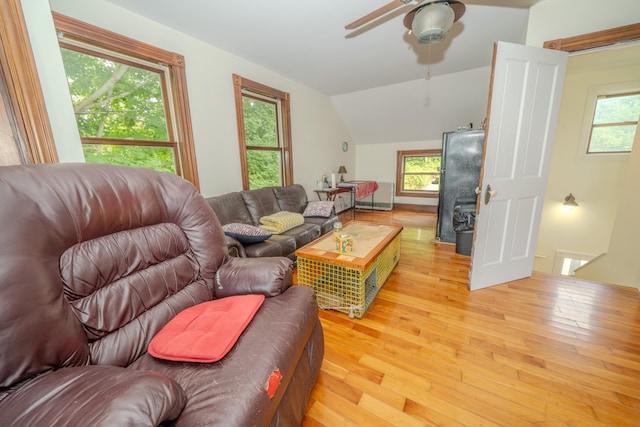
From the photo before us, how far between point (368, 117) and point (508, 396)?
4.90m

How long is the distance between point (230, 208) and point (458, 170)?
2985 millimetres

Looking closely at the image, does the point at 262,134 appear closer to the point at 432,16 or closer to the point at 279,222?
the point at 279,222

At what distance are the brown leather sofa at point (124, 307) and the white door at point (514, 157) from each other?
71.2 inches

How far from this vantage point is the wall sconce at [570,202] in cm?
387

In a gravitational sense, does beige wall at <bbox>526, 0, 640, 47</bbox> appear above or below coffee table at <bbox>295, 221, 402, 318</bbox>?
above

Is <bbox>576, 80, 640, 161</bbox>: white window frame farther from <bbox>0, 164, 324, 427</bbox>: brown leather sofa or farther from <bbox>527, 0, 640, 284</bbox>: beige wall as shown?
<bbox>0, 164, 324, 427</bbox>: brown leather sofa

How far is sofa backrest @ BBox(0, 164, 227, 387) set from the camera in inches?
28.2

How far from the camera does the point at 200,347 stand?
0.88 meters

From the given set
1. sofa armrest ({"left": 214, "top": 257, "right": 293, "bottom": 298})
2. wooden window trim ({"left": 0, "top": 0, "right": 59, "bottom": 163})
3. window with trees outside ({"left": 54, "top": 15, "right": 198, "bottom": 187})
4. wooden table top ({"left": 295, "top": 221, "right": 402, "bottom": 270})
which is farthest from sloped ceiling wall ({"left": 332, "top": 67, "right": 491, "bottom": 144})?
wooden window trim ({"left": 0, "top": 0, "right": 59, "bottom": 163})

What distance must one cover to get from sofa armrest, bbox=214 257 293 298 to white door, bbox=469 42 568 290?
1824 millimetres

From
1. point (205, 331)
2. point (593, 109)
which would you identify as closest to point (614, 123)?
point (593, 109)

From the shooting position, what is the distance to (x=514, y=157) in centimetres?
206

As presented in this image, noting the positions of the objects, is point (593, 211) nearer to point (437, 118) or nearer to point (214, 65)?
point (437, 118)

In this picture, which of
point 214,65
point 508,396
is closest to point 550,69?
point 508,396
